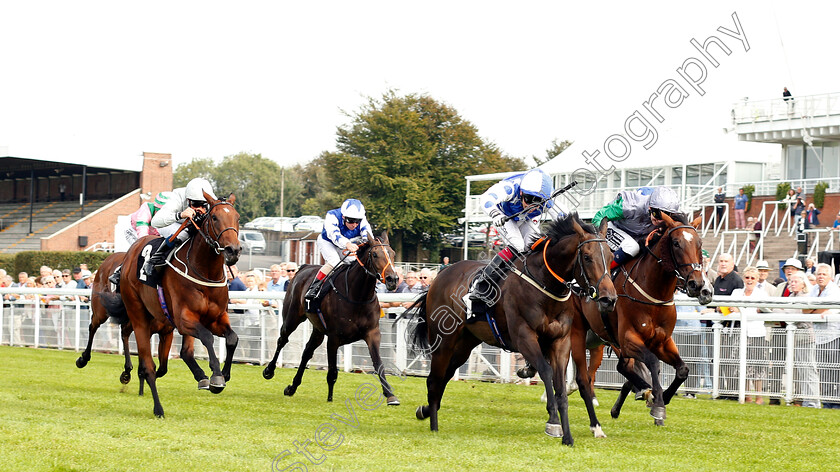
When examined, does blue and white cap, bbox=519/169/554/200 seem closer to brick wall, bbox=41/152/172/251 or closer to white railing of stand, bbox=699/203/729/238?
white railing of stand, bbox=699/203/729/238

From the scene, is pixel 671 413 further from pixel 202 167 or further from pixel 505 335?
pixel 202 167

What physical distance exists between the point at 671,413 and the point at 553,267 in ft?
8.05

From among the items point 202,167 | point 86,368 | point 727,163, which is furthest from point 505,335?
point 202,167

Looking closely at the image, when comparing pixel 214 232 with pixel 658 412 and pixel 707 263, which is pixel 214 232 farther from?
pixel 707 263

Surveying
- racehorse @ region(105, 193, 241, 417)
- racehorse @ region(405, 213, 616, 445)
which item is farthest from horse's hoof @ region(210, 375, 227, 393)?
racehorse @ region(405, 213, 616, 445)

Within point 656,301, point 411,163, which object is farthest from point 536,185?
point 411,163

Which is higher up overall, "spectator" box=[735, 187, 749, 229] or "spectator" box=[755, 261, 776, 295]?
"spectator" box=[735, 187, 749, 229]

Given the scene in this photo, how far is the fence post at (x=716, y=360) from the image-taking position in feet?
29.5

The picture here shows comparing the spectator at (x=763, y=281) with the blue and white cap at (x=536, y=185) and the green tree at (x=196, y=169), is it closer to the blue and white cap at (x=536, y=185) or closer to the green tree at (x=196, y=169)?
the blue and white cap at (x=536, y=185)

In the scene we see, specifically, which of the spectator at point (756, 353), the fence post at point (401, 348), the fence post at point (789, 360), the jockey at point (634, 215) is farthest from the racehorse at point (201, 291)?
A: the fence post at point (789, 360)

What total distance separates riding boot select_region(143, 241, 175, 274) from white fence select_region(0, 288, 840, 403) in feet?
7.08

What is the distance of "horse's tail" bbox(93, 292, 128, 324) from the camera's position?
8.51 metres

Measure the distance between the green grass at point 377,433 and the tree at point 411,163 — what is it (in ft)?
94.3

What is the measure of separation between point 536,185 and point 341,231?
2.78m
